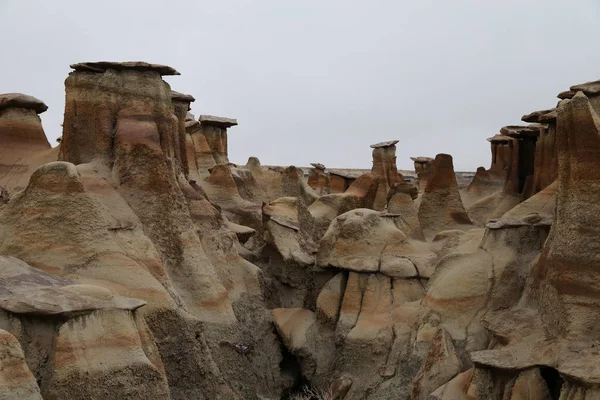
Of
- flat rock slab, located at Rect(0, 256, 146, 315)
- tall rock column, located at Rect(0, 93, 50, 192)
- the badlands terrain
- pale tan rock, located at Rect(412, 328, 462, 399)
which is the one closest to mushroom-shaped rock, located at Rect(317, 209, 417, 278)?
the badlands terrain

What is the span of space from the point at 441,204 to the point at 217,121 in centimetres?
1126

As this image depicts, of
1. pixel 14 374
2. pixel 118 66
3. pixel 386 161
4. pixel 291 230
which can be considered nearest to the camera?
pixel 14 374

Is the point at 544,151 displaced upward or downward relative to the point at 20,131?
downward

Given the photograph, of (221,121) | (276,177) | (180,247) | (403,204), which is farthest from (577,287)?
(221,121)

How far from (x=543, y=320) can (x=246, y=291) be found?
236 inches

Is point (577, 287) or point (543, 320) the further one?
point (543, 320)

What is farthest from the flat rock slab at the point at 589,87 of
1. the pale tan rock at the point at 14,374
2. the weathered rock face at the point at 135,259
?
the pale tan rock at the point at 14,374

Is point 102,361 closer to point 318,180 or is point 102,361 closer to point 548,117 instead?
point 548,117

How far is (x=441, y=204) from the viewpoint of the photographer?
19562mm

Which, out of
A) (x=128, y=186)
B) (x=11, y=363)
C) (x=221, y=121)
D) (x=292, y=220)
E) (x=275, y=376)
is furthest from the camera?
(x=221, y=121)

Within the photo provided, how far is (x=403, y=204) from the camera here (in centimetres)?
1856

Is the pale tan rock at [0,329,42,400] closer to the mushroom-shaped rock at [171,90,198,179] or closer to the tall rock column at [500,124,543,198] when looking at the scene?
the mushroom-shaped rock at [171,90,198,179]

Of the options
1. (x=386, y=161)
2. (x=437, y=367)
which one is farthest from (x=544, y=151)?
(x=386, y=161)

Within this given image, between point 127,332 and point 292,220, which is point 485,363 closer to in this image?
point 127,332
